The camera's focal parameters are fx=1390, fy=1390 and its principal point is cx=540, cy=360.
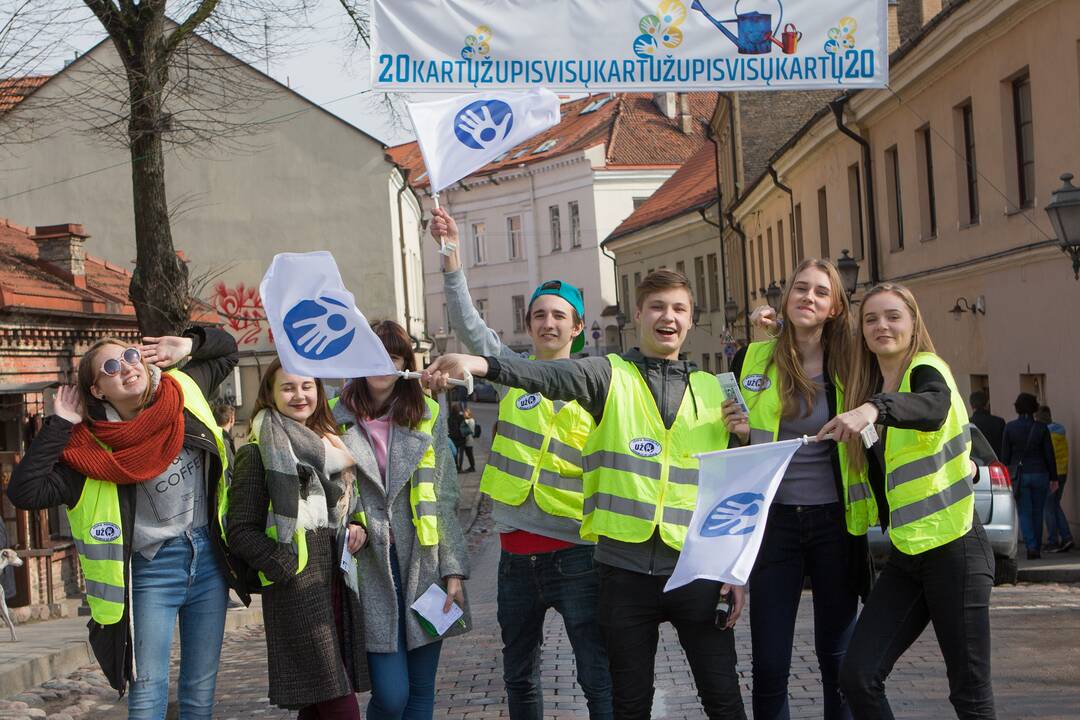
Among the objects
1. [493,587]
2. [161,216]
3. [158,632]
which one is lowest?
[493,587]

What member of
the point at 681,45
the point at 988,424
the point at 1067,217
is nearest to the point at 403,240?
the point at 988,424

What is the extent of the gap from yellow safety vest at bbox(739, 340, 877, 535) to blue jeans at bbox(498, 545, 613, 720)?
84cm

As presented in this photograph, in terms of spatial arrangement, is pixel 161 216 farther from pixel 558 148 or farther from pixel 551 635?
pixel 558 148

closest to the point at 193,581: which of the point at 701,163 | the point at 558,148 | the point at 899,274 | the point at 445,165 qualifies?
the point at 445,165

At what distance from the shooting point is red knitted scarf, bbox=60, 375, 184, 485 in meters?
4.88

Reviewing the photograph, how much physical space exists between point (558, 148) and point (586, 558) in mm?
57272

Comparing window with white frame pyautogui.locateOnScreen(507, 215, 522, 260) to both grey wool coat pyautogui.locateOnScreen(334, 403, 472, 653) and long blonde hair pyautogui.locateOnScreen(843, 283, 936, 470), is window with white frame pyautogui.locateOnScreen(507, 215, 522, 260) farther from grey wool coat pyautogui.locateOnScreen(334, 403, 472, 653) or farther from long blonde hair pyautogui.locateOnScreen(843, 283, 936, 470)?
long blonde hair pyautogui.locateOnScreen(843, 283, 936, 470)

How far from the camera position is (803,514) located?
16.5 ft

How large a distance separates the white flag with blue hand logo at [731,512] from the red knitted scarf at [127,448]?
6.11ft

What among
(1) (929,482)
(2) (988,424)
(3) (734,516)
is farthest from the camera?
(2) (988,424)

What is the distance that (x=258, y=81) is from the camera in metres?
34.2

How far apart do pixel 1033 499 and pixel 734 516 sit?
11.1m

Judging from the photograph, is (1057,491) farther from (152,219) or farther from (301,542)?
(301,542)

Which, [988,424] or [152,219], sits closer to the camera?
[152,219]
